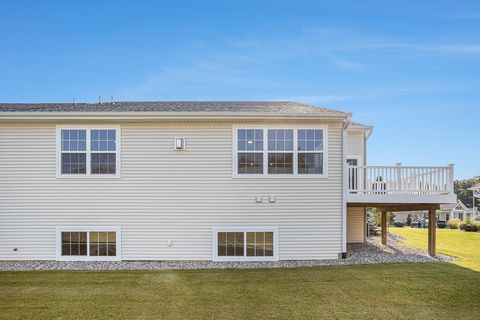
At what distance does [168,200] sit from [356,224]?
877 centimetres

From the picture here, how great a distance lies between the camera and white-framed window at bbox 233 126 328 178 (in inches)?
450

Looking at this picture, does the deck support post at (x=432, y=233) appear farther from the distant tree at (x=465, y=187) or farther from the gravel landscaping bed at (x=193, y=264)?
the distant tree at (x=465, y=187)

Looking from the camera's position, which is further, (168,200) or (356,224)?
(356,224)

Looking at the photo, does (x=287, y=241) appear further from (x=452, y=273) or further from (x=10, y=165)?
(x=10, y=165)

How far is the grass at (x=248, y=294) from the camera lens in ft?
22.1

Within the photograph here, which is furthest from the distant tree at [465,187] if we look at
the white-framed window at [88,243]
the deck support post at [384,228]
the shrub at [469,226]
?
the white-framed window at [88,243]

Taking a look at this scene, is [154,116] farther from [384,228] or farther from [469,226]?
[469,226]

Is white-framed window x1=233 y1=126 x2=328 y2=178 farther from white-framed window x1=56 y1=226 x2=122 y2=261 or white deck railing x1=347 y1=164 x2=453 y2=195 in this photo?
white-framed window x1=56 y1=226 x2=122 y2=261

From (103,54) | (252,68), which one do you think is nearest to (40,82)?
(103,54)

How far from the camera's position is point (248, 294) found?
782cm

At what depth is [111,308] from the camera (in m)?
6.98

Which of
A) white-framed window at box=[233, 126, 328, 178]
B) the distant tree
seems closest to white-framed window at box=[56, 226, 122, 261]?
white-framed window at box=[233, 126, 328, 178]

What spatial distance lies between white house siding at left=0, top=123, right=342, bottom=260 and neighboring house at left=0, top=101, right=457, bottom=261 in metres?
0.03

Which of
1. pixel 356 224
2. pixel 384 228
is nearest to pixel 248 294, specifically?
pixel 356 224
